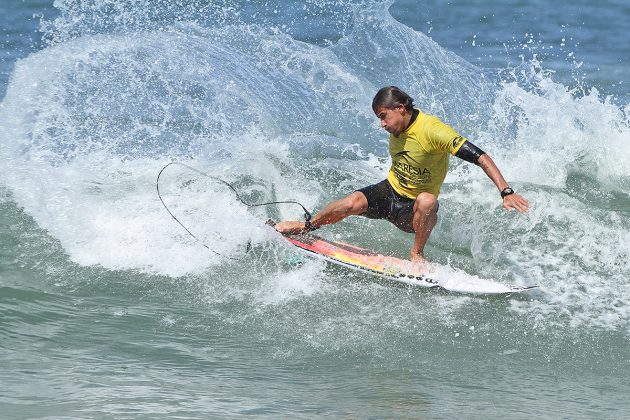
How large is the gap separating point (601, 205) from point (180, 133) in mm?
5404

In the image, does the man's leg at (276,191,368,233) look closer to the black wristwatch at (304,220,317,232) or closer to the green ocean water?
the black wristwatch at (304,220,317,232)

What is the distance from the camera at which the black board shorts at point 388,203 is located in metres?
7.91

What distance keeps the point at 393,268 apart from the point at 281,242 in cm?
97

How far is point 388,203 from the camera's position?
7.96 metres

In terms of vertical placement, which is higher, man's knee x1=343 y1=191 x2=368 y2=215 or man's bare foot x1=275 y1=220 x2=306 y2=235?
man's knee x1=343 y1=191 x2=368 y2=215

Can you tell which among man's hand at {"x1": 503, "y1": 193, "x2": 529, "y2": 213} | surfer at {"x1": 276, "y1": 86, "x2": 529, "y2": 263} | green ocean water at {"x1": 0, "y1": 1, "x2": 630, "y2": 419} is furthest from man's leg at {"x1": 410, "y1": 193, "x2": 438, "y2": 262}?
man's hand at {"x1": 503, "y1": 193, "x2": 529, "y2": 213}

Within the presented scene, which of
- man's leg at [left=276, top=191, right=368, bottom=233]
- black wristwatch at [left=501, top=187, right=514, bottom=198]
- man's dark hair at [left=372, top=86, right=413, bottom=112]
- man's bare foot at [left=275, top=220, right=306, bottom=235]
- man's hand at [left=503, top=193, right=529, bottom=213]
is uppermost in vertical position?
man's dark hair at [left=372, top=86, right=413, bottom=112]

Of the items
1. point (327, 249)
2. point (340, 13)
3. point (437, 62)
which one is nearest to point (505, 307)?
point (327, 249)

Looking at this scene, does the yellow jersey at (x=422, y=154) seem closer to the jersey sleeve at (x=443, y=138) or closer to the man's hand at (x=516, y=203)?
the jersey sleeve at (x=443, y=138)

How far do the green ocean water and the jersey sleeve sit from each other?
1.17 m

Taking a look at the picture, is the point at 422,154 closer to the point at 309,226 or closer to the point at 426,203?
the point at 426,203

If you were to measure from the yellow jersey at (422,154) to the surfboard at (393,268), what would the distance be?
614 mm

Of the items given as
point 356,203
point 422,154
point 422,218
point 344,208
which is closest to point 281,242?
point 344,208

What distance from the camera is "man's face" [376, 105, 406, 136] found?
7340 mm
